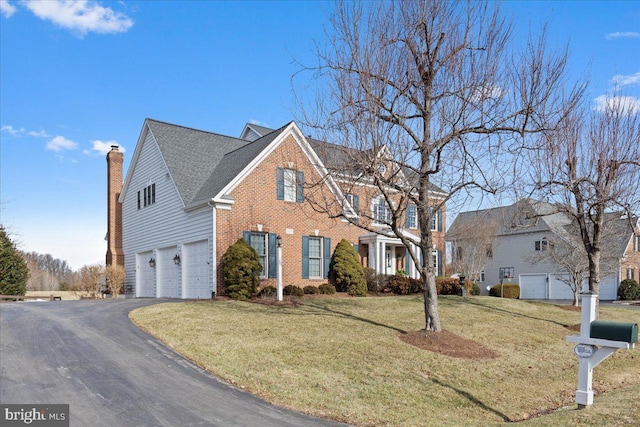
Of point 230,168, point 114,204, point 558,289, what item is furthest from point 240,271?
point 558,289

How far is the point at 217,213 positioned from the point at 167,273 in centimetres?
571

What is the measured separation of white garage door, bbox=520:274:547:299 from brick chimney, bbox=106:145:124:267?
3329 centimetres

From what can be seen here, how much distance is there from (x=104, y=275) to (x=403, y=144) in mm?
19955

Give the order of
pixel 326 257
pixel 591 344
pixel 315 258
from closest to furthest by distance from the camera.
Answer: pixel 591 344 < pixel 315 258 < pixel 326 257

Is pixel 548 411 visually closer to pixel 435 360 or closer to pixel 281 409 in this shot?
pixel 435 360

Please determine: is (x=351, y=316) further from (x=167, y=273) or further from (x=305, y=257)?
(x=167, y=273)

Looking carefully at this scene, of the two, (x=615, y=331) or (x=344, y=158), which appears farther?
(x=344, y=158)

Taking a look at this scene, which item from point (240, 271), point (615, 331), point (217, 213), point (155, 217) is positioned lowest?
point (615, 331)

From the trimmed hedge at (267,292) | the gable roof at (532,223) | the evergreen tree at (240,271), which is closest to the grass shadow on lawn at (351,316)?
the trimmed hedge at (267,292)

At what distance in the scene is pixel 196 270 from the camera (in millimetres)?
A: 21562

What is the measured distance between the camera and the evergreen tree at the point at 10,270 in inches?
1128

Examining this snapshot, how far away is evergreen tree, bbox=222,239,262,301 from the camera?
63.2 ft

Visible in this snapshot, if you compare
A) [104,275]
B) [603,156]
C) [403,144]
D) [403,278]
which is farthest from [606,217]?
[104,275]

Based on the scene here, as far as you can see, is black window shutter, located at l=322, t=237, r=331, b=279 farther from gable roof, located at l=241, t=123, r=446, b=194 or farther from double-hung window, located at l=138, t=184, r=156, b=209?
gable roof, located at l=241, t=123, r=446, b=194
